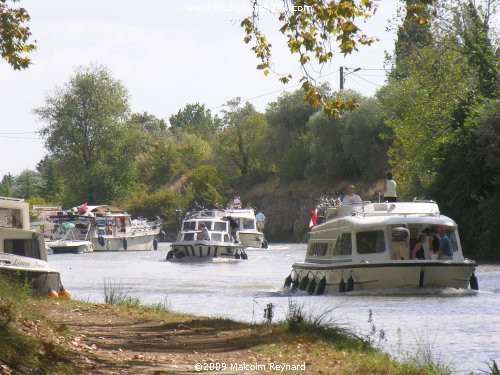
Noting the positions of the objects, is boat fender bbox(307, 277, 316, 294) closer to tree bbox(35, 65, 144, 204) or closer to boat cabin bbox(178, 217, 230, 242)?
boat cabin bbox(178, 217, 230, 242)

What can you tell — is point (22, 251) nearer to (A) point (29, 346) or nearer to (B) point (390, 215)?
(B) point (390, 215)

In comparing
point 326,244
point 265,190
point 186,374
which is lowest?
point 186,374

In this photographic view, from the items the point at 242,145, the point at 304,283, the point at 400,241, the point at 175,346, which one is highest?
the point at 242,145

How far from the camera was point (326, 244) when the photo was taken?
34594mm

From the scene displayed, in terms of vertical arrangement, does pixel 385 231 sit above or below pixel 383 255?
above

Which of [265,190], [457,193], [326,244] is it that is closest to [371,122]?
[265,190]

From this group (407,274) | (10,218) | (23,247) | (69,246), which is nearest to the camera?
(23,247)

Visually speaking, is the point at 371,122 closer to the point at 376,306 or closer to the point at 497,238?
the point at 497,238

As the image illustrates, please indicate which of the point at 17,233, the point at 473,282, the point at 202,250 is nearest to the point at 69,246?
the point at 202,250

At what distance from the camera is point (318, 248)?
117ft

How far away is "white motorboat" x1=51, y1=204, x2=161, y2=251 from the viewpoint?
272 feet

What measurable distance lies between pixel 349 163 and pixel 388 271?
5188 cm

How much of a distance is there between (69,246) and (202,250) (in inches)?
818

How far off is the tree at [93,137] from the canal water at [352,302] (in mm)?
58040
